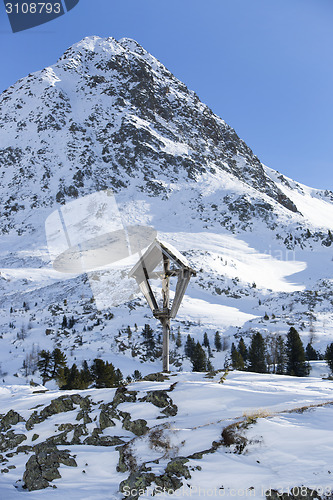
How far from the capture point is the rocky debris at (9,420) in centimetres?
985

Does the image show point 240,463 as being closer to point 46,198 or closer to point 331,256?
point 331,256

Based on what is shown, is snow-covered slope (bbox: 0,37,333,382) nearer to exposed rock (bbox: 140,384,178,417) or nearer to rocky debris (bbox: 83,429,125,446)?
exposed rock (bbox: 140,384,178,417)

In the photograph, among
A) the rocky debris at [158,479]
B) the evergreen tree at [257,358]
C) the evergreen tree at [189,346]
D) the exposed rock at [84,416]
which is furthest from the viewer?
the evergreen tree at [189,346]

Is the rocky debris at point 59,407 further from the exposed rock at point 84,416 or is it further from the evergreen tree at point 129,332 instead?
the evergreen tree at point 129,332

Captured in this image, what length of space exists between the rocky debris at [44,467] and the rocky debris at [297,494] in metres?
3.68

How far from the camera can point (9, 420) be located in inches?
397

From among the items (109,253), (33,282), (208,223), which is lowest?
(33,282)

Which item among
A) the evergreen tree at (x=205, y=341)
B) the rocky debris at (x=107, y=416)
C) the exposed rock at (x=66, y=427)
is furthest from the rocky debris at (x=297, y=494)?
the evergreen tree at (x=205, y=341)

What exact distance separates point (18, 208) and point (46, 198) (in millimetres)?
14847

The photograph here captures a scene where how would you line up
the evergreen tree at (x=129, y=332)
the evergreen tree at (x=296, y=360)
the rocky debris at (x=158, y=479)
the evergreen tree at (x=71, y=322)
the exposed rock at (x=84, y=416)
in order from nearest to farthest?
Result: 1. the rocky debris at (x=158, y=479)
2. the exposed rock at (x=84, y=416)
3. the evergreen tree at (x=296, y=360)
4. the evergreen tree at (x=129, y=332)
5. the evergreen tree at (x=71, y=322)

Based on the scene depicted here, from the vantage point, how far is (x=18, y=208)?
642 feet

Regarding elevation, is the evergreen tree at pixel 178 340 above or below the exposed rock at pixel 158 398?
below

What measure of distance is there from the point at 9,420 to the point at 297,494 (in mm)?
7844

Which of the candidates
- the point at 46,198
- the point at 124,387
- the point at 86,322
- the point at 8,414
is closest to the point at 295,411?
the point at 124,387
